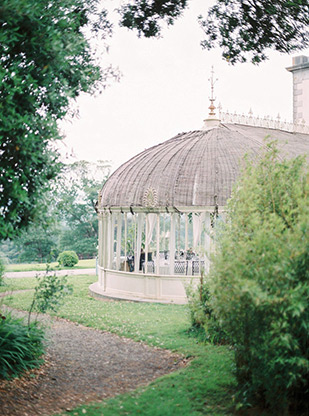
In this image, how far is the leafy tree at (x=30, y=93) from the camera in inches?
204

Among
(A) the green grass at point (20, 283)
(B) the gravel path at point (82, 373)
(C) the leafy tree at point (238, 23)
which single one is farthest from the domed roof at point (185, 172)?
(B) the gravel path at point (82, 373)

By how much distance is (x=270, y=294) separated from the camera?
472cm

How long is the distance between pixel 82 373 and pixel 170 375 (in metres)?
1.43

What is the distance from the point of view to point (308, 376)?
5234mm

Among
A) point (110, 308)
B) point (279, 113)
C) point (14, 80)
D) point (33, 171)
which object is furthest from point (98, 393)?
point (279, 113)

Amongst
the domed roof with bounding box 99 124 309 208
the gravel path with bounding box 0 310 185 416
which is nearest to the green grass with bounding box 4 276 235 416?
the gravel path with bounding box 0 310 185 416

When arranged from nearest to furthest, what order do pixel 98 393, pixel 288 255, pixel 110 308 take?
pixel 288 255 → pixel 98 393 → pixel 110 308

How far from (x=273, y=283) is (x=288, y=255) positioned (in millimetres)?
317

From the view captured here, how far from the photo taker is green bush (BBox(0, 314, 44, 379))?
6832mm

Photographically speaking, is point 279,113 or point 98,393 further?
point 279,113

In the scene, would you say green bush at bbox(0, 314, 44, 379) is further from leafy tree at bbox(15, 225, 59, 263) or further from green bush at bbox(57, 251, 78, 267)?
green bush at bbox(57, 251, 78, 267)

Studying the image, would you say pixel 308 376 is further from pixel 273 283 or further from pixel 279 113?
pixel 279 113

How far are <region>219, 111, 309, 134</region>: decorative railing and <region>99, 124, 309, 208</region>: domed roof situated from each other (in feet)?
4.58

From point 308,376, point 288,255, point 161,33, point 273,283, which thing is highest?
point 161,33
